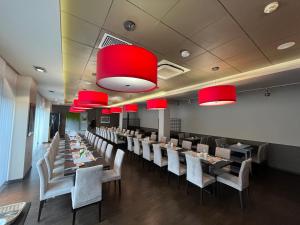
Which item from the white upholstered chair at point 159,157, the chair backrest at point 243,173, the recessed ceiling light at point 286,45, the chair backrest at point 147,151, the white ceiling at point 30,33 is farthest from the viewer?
the chair backrest at point 147,151

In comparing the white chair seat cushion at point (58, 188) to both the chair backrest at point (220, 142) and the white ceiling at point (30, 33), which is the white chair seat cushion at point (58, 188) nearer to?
the white ceiling at point (30, 33)

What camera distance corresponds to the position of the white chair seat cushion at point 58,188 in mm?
2188

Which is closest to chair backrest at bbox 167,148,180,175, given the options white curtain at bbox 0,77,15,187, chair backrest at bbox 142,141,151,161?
chair backrest at bbox 142,141,151,161

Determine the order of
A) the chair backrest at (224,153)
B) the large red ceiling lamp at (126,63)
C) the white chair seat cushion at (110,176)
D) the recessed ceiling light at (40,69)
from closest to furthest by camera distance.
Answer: the large red ceiling lamp at (126,63), the white chair seat cushion at (110,176), the recessed ceiling light at (40,69), the chair backrest at (224,153)

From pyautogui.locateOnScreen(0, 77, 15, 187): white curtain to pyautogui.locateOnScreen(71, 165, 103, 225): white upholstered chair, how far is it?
8.26 ft

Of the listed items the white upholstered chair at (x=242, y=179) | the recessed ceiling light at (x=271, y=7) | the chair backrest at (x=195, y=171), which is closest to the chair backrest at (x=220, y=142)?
the white upholstered chair at (x=242, y=179)

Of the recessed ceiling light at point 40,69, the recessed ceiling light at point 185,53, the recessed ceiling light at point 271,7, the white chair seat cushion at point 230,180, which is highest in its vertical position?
the recessed ceiling light at point 185,53

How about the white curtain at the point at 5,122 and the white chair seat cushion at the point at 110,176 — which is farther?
the white curtain at the point at 5,122

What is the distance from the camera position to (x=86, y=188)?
206 centimetres

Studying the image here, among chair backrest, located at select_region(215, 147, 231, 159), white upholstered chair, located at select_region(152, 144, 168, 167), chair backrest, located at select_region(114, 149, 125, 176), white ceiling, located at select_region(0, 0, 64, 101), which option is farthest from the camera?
white upholstered chair, located at select_region(152, 144, 168, 167)

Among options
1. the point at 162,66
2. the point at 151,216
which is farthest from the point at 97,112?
the point at 151,216

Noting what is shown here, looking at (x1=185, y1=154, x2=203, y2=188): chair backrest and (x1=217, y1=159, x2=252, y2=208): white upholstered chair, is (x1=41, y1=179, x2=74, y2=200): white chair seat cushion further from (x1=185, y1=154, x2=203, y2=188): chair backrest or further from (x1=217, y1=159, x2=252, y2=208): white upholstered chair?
(x1=217, y1=159, x2=252, y2=208): white upholstered chair

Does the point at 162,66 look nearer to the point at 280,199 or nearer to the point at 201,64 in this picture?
the point at 201,64

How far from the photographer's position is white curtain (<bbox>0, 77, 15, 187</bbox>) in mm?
3026
